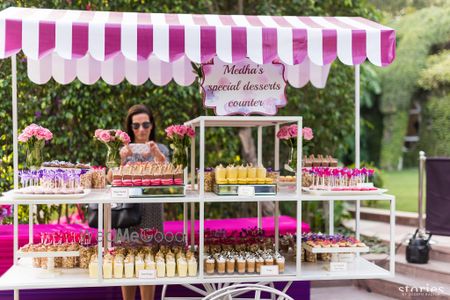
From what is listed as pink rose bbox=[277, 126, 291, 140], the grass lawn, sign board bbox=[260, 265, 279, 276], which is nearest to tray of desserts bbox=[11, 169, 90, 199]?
sign board bbox=[260, 265, 279, 276]

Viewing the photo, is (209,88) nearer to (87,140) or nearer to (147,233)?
(147,233)

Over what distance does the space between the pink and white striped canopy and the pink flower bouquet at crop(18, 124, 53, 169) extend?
678 millimetres

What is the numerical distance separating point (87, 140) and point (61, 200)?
3228 mm

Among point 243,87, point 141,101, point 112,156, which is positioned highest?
point 141,101

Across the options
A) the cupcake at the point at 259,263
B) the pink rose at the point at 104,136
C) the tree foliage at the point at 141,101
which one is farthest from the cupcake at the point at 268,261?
the tree foliage at the point at 141,101

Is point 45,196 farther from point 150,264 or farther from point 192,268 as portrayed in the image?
point 192,268

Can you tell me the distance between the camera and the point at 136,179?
330cm

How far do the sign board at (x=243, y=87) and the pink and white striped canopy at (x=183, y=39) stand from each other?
295mm

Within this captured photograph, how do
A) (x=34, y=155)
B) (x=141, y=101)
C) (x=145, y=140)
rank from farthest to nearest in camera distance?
1. (x=141, y=101)
2. (x=145, y=140)
3. (x=34, y=155)

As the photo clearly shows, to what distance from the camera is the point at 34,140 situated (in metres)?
3.58

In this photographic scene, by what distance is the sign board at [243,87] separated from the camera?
140 inches

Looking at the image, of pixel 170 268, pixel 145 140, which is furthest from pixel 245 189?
pixel 145 140

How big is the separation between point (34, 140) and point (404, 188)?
34.1 ft

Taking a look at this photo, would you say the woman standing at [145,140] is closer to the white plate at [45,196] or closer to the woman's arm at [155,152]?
the woman's arm at [155,152]
